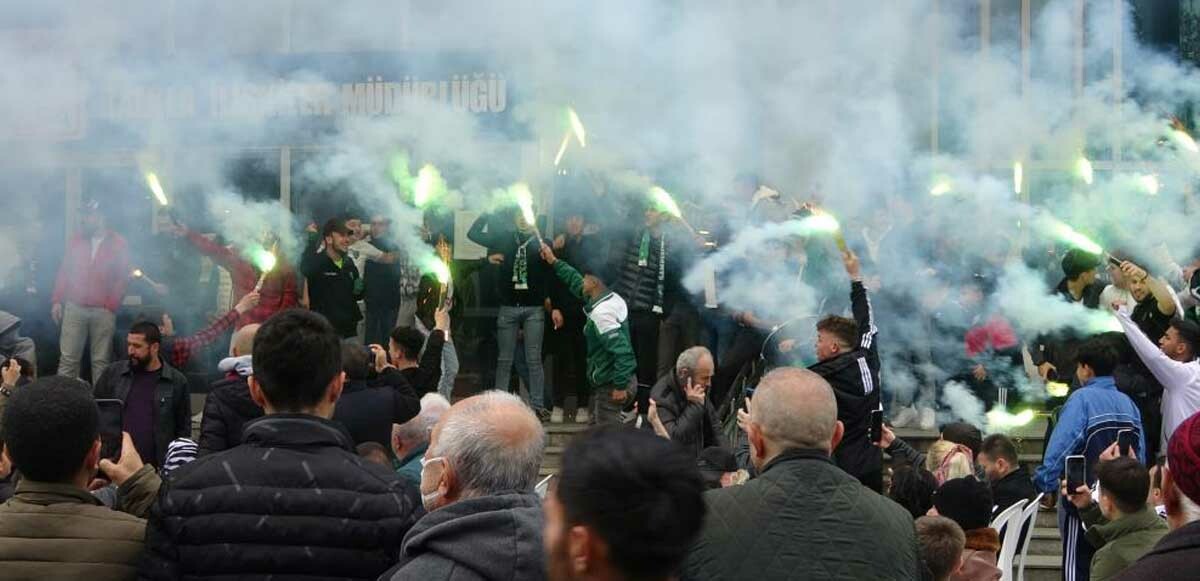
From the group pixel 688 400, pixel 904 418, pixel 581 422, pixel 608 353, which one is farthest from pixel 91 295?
pixel 904 418

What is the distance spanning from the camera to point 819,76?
10.3 meters

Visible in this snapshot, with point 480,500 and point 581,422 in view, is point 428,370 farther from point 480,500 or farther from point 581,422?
point 480,500

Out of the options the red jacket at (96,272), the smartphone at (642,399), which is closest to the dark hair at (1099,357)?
the smartphone at (642,399)

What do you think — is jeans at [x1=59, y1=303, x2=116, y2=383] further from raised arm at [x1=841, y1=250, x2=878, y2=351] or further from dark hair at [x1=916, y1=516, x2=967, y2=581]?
dark hair at [x1=916, y1=516, x2=967, y2=581]

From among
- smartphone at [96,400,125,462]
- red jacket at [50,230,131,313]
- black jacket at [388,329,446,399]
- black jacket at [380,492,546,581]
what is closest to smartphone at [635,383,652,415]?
black jacket at [388,329,446,399]

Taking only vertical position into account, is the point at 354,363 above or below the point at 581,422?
above

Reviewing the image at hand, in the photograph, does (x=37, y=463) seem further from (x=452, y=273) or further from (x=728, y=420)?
(x=452, y=273)

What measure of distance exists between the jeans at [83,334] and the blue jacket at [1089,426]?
672 cm

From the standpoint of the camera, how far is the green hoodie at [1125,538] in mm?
4973

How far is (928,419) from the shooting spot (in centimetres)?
923

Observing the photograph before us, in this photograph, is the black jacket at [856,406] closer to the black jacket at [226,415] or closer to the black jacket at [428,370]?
the black jacket at [428,370]

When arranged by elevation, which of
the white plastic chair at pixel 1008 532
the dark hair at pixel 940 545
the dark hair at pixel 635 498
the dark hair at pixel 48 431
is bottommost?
the white plastic chair at pixel 1008 532

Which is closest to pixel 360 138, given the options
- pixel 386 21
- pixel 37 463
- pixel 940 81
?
pixel 386 21

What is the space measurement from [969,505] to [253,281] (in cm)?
696
